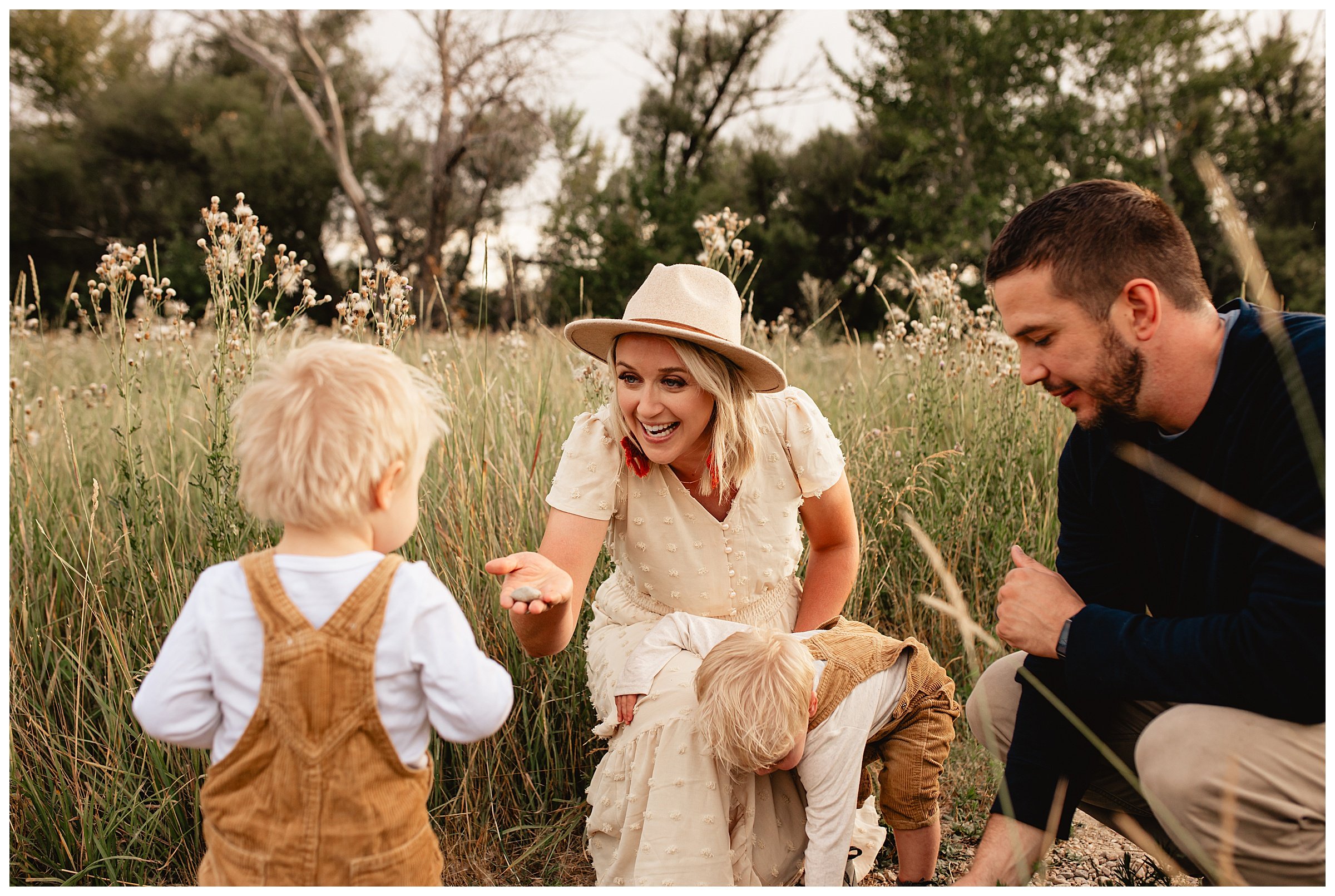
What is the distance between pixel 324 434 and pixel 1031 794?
1780mm

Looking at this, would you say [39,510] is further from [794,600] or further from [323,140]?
[323,140]

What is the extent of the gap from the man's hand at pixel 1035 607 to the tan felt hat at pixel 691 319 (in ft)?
2.65

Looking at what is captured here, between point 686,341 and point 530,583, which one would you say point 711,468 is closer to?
point 686,341

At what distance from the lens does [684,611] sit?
2629mm

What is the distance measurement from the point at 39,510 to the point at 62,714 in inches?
33.7

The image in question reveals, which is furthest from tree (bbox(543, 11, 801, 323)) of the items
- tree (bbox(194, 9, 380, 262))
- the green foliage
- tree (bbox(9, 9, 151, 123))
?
tree (bbox(9, 9, 151, 123))

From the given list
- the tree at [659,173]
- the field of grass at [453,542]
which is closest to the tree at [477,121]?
the tree at [659,173]

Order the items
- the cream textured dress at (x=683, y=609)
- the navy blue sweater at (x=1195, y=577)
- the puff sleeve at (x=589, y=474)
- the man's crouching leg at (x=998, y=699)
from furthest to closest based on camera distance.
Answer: the puff sleeve at (x=589, y=474) → the man's crouching leg at (x=998, y=699) → the cream textured dress at (x=683, y=609) → the navy blue sweater at (x=1195, y=577)

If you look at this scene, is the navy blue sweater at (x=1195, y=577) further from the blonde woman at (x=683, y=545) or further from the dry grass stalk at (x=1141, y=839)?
the blonde woman at (x=683, y=545)

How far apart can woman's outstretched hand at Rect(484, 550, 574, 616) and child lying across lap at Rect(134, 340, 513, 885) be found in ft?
1.03

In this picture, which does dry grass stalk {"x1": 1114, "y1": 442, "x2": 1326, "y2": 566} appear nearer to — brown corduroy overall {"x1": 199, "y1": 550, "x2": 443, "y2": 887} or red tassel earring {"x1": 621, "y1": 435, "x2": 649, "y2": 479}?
red tassel earring {"x1": 621, "y1": 435, "x2": 649, "y2": 479}

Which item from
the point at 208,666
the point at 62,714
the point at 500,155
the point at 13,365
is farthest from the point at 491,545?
the point at 500,155

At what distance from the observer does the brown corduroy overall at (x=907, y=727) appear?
223 centimetres

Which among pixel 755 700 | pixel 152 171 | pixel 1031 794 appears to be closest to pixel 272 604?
pixel 755 700
